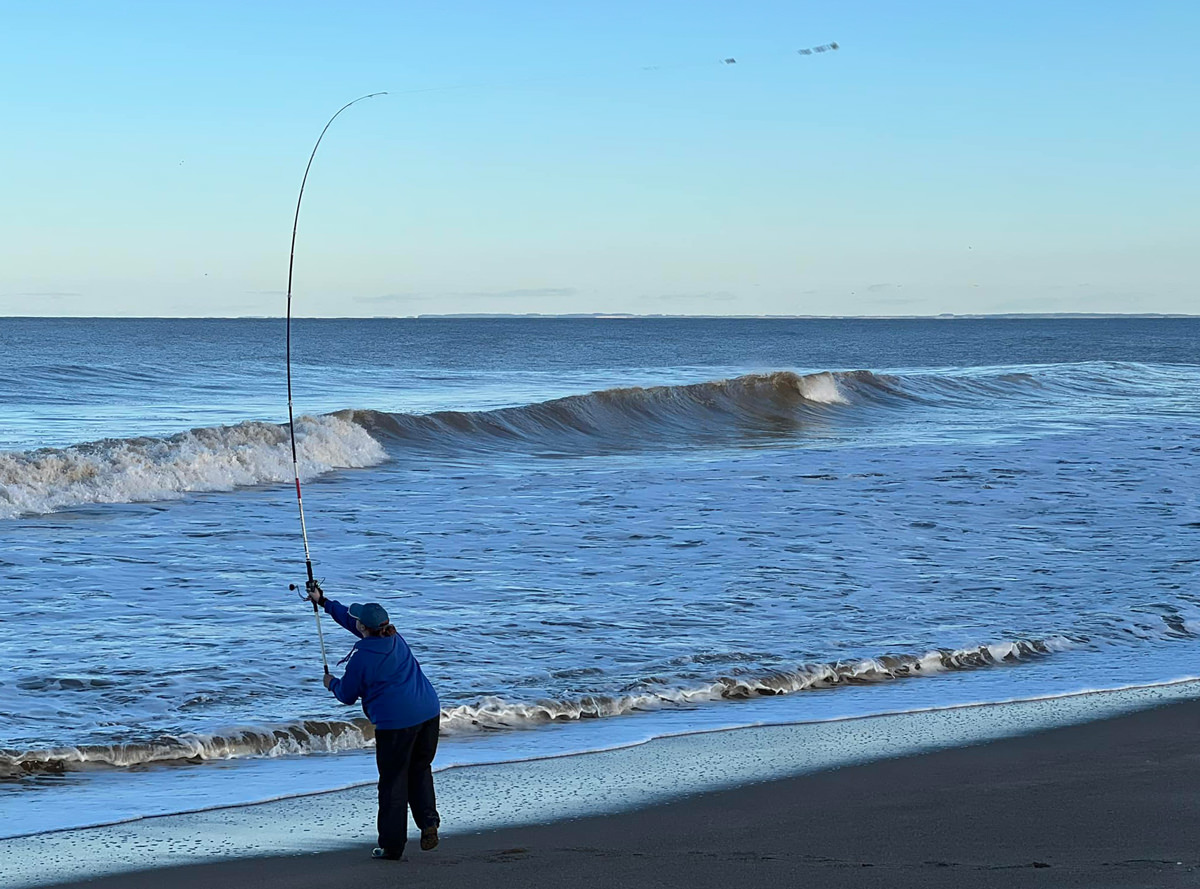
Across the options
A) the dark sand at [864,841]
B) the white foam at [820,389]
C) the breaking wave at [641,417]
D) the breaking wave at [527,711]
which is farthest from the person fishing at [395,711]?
the white foam at [820,389]

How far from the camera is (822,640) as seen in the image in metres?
7.81

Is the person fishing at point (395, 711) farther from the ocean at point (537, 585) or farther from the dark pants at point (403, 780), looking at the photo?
the ocean at point (537, 585)

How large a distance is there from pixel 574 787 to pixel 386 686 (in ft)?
3.54

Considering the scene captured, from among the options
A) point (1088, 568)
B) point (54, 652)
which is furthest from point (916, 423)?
point (54, 652)

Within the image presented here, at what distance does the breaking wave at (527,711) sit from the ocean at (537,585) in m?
0.02

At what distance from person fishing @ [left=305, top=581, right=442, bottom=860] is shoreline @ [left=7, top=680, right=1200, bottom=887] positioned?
0.67ft

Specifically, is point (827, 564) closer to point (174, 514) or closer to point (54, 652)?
point (54, 652)

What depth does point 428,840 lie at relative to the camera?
432cm

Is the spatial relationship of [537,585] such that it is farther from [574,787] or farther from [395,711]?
[395,711]

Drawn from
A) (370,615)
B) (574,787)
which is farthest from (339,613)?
(574,787)

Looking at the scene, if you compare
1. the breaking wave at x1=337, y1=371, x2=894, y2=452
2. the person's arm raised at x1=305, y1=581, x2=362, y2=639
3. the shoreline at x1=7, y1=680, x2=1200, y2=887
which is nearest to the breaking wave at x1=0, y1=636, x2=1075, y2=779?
the shoreline at x1=7, y1=680, x2=1200, y2=887

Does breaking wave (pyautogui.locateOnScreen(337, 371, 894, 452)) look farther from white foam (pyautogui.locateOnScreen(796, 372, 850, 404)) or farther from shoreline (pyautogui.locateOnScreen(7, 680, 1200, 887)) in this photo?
shoreline (pyautogui.locateOnScreen(7, 680, 1200, 887))

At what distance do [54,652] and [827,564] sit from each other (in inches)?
219

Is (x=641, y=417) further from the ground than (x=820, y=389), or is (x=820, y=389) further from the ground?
(x=820, y=389)
